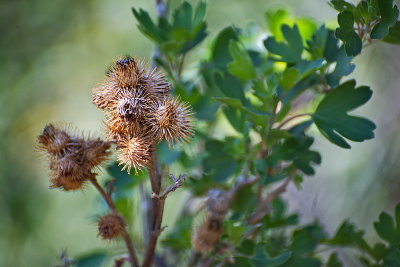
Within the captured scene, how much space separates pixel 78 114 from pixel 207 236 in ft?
7.84

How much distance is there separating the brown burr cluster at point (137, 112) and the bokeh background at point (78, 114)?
2.26 feet

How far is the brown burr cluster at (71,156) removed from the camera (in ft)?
2.95

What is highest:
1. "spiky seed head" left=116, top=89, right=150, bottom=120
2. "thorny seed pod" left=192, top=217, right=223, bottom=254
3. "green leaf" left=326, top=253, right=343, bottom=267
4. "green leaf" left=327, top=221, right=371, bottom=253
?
"spiky seed head" left=116, top=89, right=150, bottom=120

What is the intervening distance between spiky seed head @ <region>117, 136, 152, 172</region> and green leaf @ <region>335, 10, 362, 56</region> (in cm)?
40

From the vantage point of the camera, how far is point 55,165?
0.91 m

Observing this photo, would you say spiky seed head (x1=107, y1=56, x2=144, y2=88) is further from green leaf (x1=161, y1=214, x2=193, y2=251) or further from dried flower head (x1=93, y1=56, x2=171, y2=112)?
green leaf (x1=161, y1=214, x2=193, y2=251)

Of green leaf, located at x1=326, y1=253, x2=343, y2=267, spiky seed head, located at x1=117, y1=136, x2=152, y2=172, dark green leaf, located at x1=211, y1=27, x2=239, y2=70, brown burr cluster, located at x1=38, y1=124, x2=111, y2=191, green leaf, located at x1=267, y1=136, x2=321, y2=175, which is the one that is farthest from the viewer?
dark green leaf, located at x1=211, y1=27, x2=239, y2=70

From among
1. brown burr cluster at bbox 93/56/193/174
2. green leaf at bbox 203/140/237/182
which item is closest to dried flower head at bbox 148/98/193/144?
brown burr cluster at bbox 93/56/193/174

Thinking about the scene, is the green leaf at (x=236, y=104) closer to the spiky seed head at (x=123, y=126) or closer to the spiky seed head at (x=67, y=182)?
the spiky seed head at (x=123, y=126)

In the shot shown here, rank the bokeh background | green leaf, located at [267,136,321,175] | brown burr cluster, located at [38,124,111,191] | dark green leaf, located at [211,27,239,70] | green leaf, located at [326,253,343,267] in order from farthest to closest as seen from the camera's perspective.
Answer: the bokeh background
dark green leaf, located at [211,27,239,70]
green leaf, located at [326,253,343,267]
green leaf, located at [267,136,321,175]
brown burr cluster, located at [38,124,111,191]

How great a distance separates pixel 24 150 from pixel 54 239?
2.03 feet

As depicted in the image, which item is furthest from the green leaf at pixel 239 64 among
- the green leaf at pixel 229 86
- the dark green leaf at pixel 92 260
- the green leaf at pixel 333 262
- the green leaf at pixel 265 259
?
the dark green leaf at pixel 92 260

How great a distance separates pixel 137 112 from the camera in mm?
807

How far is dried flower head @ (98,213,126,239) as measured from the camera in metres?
0.96
